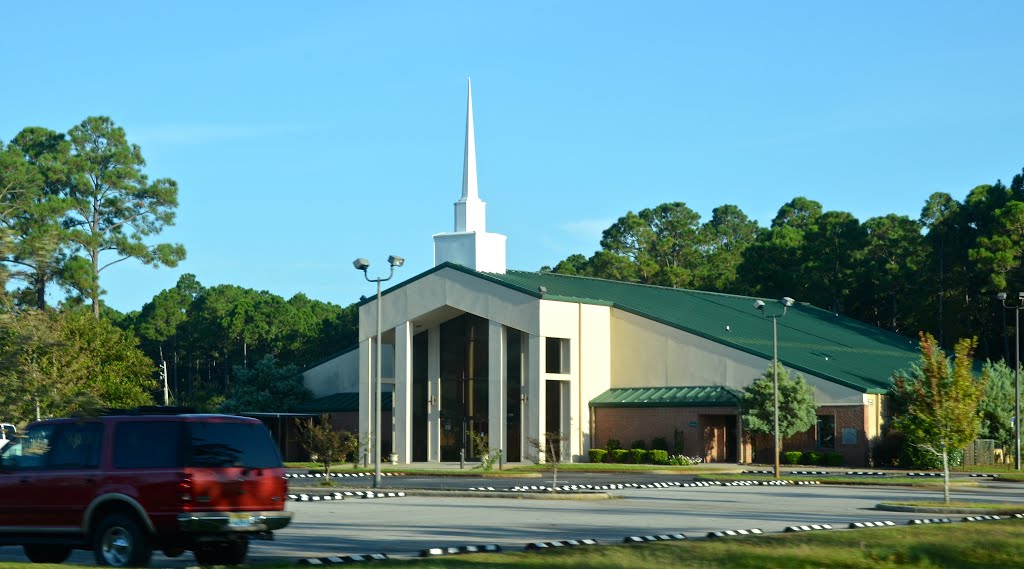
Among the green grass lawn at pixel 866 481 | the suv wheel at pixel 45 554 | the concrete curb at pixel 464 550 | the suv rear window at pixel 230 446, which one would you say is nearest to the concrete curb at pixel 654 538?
the concrete curb at pixel 464 550

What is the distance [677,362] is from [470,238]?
478 inches

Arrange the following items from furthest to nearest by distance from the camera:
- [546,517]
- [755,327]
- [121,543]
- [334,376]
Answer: [334,376] < [755,327] < [546,517] < [121,543]

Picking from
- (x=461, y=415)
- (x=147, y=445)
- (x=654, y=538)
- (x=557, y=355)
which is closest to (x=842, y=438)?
(x=557, y=355)

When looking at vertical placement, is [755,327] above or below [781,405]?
above

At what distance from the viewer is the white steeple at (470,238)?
6706 cm

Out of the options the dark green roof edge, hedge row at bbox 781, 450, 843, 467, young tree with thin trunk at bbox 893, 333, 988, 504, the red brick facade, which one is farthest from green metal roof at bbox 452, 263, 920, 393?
young tree with thin trunk at bbox 893, 333, 988, 504

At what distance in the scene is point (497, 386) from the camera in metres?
63.3

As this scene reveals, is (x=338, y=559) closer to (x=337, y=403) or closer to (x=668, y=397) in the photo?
(x=668, y=397)

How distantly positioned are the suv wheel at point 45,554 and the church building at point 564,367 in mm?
44150

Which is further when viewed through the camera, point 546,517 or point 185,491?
point 546,517

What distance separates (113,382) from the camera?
2625 inches

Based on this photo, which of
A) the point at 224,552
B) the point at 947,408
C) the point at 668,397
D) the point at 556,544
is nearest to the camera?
the point at 224,552

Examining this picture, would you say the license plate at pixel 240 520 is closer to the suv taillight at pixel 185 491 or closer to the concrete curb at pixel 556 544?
the suv taillight at pixel 185 491

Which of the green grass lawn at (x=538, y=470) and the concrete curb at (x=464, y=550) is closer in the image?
the concrete curb at (x=464, y=550)
